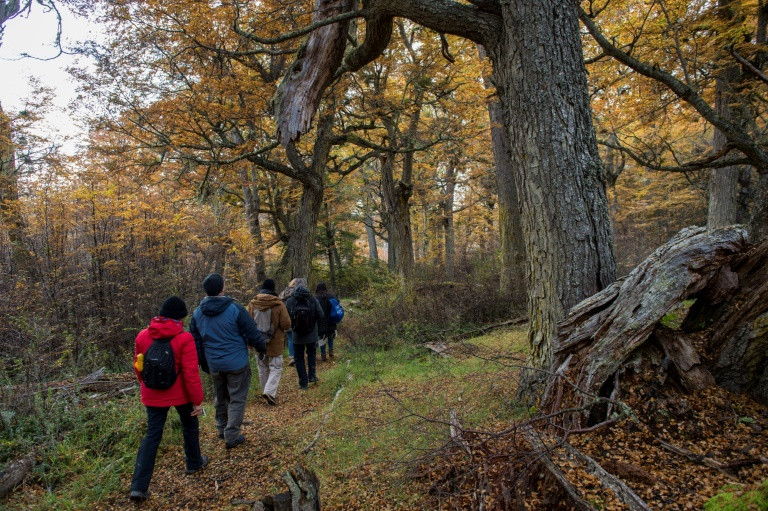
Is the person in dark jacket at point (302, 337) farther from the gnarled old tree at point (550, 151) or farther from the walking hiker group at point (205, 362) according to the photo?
the gnarled old tree at point (550, 151)

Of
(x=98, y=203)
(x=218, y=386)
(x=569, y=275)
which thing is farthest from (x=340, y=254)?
(x=569, y=275)

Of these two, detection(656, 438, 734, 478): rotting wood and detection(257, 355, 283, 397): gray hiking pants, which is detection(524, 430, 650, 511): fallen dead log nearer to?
detection(656, 438, 734, 478): rotting wood

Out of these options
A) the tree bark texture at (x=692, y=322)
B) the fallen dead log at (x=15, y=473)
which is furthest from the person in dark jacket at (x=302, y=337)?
the tree bark texture at (x=692, y=322)

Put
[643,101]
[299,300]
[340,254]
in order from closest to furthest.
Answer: [299,300] → [643,101] → [340,254]

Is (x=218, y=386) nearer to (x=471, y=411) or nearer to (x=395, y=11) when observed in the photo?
(x=471, y=411)

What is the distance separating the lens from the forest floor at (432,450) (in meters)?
2.18

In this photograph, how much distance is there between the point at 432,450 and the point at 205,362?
338 centimetres

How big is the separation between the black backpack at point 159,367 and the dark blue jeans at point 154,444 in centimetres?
30

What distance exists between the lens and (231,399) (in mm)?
4926

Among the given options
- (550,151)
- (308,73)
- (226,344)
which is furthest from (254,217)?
(550,151)

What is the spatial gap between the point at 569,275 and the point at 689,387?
1.21 meters

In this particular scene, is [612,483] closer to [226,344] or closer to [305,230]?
[226,344]

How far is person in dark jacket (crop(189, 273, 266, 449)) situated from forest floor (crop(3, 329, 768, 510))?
395 mm

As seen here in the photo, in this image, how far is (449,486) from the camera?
267cm
